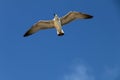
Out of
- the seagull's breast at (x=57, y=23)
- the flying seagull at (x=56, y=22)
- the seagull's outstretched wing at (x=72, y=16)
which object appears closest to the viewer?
the seagull's breast at (x=57, y=23)

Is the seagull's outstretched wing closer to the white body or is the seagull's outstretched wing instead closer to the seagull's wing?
the white body

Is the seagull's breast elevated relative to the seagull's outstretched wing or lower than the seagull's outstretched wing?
lower

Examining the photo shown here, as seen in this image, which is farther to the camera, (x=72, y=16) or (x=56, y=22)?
(x=72, y=16)

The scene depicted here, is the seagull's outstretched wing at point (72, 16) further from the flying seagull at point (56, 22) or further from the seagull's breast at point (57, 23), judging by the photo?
the seagull's breast at point (57, 23)

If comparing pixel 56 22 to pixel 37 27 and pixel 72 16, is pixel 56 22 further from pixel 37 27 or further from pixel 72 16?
pixel 37 27

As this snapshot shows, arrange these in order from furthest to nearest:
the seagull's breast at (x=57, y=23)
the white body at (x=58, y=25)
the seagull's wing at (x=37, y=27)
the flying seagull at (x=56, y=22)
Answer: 1. the seagull's wing at (x=37, y=27)
2. the flying seagull at (x=56, y=22)
3. the seagull's breast at (x=57, y=23)
4. the white body at (x=58, y=25)

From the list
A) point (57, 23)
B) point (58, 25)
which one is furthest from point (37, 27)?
point (58, 25)

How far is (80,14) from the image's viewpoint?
24.8 metres

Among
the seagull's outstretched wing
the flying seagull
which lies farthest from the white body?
the seagull's outstretched wing

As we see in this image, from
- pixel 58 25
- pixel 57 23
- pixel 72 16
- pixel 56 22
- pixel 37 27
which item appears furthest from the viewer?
pixel 37 27

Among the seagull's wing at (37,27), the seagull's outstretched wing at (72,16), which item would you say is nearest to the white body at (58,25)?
the seagull's outstretched wing at (72,16)

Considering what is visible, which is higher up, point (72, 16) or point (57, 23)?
point (72, 16)

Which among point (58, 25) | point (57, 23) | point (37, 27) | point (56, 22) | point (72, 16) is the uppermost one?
point (72, 16)

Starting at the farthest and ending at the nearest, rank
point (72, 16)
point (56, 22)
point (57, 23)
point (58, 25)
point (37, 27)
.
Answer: point (37, 27)
point (72, 16)
point (56, 22)
point (57, 23)
point (58, 25)
